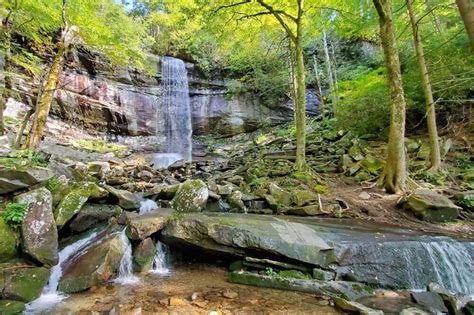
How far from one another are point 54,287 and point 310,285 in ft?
12.0

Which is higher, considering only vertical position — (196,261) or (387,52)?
(387,52)

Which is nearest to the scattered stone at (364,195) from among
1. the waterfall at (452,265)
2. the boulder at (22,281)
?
the waterfall at (452,265)

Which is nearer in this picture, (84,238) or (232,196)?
(84,238)

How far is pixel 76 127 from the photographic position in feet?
52.1

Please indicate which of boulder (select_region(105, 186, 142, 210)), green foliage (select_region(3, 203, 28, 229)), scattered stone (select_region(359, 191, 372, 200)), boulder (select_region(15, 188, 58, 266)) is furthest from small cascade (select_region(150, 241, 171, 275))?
scattered stone (select_region(359, 191, 372, 200))

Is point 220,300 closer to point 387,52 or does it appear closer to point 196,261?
point 196,261

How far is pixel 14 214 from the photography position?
4469mm

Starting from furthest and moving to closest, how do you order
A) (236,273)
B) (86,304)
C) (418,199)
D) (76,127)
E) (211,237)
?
(76,127), (418,199), (211,237), (236,273), (86,304)

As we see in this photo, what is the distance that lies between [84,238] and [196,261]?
83.7 inches

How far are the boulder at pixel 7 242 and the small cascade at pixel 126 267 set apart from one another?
4.92ft

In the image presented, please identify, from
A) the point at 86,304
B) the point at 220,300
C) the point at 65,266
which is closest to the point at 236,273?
the point at 220,300

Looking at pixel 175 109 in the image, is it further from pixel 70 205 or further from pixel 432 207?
pixel 432 207

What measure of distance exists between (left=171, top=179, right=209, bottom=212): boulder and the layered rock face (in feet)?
37.0

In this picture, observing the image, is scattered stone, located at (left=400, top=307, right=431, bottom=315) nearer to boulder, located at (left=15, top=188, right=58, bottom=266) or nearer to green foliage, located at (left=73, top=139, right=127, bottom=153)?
boulder, located at (left=15, top=188, right=58, bottom=266)
